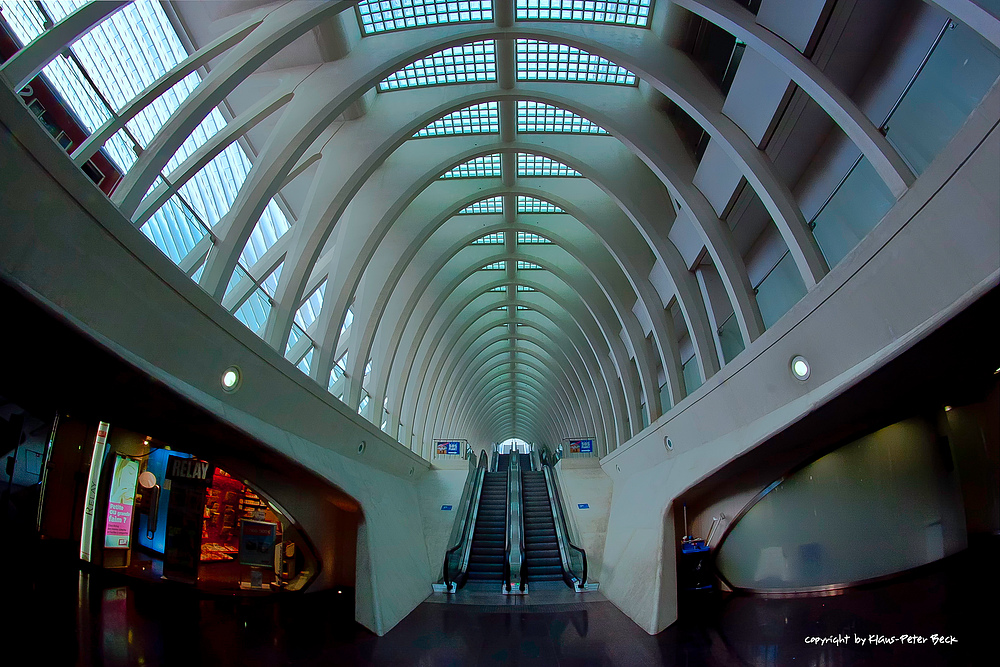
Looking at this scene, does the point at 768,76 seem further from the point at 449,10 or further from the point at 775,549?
the point at 775,549

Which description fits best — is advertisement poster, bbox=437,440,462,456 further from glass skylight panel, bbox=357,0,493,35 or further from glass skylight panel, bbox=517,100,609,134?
glass skylight panel, bbox=357,0,493,35

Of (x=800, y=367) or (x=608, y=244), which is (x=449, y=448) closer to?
(x=608, y=244)

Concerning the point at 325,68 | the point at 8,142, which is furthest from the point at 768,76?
the point at 8,142

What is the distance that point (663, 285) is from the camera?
14969 mm

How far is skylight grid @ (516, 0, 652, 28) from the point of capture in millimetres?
11102

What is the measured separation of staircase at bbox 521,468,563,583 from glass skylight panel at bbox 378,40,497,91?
482 inches

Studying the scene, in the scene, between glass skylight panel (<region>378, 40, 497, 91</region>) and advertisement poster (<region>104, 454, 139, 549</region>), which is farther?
glass skylight panel (<region>378, 40, 497, 91</region>)

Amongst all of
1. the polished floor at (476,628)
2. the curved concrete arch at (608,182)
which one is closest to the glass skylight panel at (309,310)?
the curved concrete arch at (608,182)

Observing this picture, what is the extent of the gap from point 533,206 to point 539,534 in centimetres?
1132

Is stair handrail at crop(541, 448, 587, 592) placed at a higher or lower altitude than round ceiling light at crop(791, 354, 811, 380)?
lower

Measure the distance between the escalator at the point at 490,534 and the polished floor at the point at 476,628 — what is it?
4568 mm

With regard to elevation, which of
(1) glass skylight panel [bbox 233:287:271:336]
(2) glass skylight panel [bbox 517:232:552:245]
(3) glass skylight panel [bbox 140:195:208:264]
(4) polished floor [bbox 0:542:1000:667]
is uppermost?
(2) glass skylight panel [bbox 517:232:552:245]

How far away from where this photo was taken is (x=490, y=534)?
17328 millimetres

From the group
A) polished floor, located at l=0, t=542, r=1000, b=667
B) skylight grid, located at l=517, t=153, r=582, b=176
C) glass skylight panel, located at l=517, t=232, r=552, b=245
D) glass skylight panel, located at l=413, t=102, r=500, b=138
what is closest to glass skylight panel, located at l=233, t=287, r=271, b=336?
polished floor, located at l=0, t=542, r=1000, b=667
